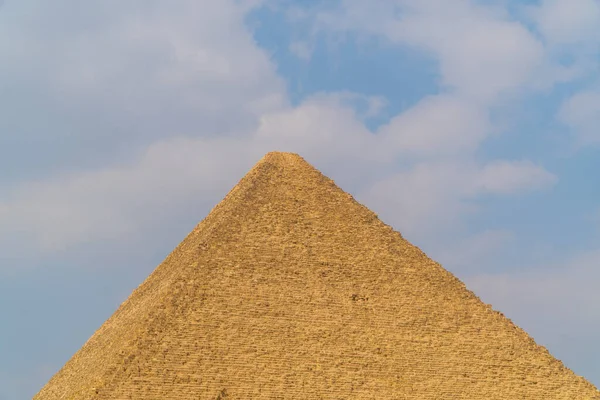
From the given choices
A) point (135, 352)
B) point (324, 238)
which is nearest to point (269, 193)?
point (324, 238)

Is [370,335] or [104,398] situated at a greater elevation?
[370,335]

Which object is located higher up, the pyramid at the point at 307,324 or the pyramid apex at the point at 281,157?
the pyramid apex at the point at 281,157

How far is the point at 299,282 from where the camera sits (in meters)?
41.3

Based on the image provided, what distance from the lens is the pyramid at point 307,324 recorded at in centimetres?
3822

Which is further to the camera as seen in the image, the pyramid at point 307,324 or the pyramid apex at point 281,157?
the pyramid apex at point 281,157

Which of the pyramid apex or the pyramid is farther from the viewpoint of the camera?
the pyramid apex

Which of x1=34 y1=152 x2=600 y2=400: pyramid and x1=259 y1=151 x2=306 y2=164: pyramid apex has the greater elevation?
x1=259 y1=151 x2=306 y2=164: pyramid apex

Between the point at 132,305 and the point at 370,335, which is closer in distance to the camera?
the point at 370,335

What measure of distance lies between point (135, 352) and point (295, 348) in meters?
5.60

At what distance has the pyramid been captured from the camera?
38219 mm

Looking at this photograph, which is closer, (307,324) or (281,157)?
(307,324)

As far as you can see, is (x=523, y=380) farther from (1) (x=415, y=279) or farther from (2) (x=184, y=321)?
(2) (x=184, y=321)

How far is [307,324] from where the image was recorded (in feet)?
131

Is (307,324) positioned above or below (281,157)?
below
